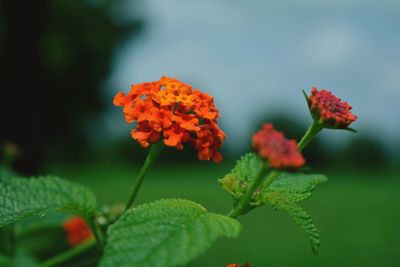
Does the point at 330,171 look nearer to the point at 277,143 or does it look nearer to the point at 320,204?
the point at 320,204

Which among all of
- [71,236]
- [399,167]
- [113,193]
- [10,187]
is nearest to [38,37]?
[113,193]

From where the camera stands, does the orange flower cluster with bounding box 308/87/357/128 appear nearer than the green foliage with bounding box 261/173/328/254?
No

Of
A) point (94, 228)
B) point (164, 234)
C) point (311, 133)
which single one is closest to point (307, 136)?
point (311, 133)

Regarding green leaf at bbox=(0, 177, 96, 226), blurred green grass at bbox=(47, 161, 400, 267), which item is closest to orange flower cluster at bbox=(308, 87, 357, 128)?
green leaf at bbox=(0, 177, 96, 226)

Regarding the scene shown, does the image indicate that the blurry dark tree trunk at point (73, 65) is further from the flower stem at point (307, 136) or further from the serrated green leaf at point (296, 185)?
the flower stem at point (307, 136)

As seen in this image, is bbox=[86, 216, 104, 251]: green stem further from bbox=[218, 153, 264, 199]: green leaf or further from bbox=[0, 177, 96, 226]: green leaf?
bbox=[218, 153, 264, 199]: green leaf

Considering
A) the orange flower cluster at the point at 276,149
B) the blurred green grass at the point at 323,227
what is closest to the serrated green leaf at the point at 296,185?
the orange flower cluster at the point at 276,149

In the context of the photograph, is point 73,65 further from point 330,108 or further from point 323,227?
point 330,108
